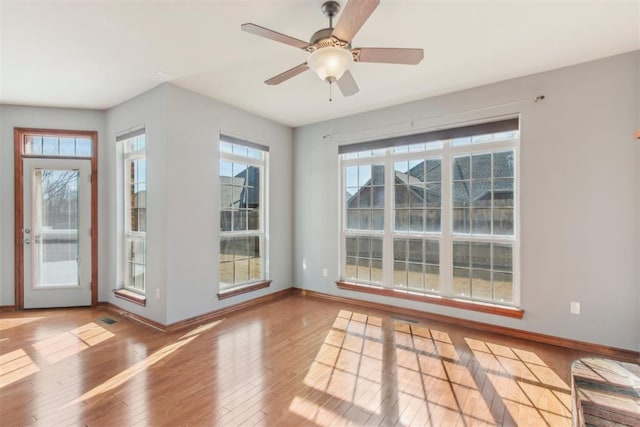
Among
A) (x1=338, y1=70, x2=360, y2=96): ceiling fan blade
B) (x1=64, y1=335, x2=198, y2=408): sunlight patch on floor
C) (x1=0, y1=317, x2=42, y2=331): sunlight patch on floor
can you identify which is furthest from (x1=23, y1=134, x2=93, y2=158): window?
(x1=338, y1=70, x2=360, y2=96): ceiling fan blade

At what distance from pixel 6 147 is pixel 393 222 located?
5.23 m

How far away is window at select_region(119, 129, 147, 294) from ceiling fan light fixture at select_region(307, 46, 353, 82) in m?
2.71

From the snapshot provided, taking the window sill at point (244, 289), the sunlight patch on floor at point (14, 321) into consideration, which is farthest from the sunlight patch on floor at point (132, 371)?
the sunlight patch on floor at point (14, 321)

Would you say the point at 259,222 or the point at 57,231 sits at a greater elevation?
the point at 259,222

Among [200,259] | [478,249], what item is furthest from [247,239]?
[478,249]

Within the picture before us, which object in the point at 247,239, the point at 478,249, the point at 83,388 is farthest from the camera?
the point at 247,239

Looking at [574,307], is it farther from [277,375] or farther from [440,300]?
[277,375]

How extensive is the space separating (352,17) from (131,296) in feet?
12.7

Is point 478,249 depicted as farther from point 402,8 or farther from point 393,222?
point 402,8

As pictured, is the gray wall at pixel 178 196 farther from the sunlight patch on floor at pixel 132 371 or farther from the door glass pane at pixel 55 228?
the door glass pane at pixel 55 228

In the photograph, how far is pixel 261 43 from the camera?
2.47 m

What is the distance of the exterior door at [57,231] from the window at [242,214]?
1.94 meters

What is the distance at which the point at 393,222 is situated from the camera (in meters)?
4.08

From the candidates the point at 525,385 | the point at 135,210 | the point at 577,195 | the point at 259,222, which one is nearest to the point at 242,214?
the point at 259,222
